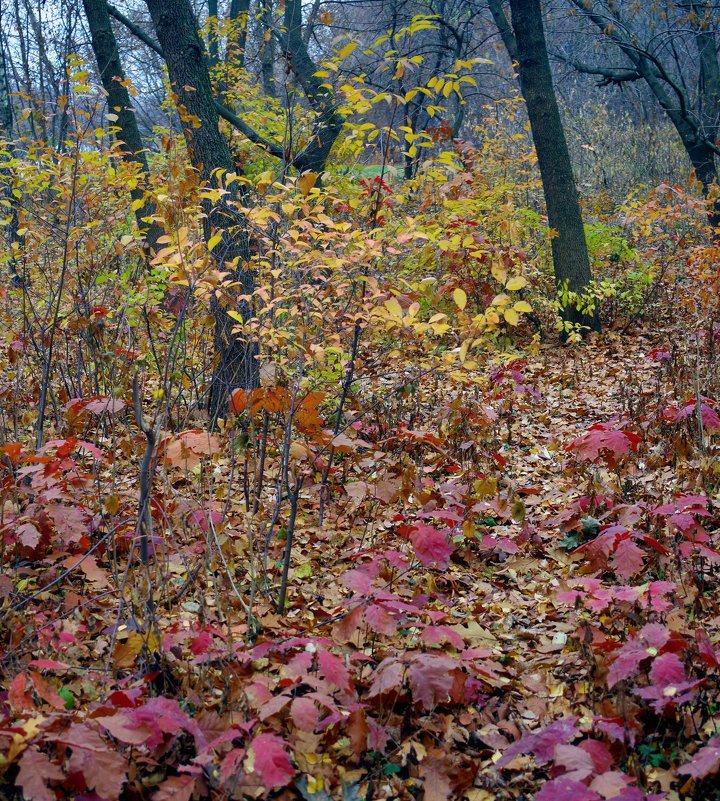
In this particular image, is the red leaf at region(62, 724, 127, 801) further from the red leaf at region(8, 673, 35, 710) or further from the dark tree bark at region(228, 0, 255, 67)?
the dark tree bark at region(228, 0, 255, 67)

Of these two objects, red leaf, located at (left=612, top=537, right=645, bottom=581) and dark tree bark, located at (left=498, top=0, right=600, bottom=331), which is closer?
red leaf, located at (left=612, top=537, right=645, bottom=581)

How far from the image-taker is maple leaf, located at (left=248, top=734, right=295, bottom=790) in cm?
182

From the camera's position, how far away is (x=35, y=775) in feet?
5.71

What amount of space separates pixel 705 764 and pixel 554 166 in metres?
6.69

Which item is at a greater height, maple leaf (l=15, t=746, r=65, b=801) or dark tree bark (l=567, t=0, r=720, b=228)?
dark tree bark (l=567, t=0, r=720, b=228)

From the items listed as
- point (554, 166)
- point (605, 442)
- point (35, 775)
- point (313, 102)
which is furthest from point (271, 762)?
point (313, 102)

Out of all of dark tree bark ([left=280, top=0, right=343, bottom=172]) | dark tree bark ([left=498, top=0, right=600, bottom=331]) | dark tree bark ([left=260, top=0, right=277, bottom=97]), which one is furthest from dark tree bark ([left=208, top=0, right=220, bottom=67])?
dark tree bark ([left=498, top=0, right=600, bottom=331])

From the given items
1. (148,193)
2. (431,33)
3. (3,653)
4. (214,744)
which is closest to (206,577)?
(3,653)

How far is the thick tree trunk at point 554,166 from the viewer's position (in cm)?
723

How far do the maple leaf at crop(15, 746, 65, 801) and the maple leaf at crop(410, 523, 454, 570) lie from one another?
137 centimetres

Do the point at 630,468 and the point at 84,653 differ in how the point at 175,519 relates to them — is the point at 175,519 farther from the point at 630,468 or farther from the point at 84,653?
the point at 630,468

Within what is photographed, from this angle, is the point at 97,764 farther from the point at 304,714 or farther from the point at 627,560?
the point at 627,560

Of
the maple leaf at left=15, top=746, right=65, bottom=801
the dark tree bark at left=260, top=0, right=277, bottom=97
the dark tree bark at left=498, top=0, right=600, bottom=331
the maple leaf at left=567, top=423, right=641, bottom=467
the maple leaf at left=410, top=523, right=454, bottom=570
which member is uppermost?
the dark tree bark at left=260, top=0, right=277, bottom=97

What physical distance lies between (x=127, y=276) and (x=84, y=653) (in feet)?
9.57
